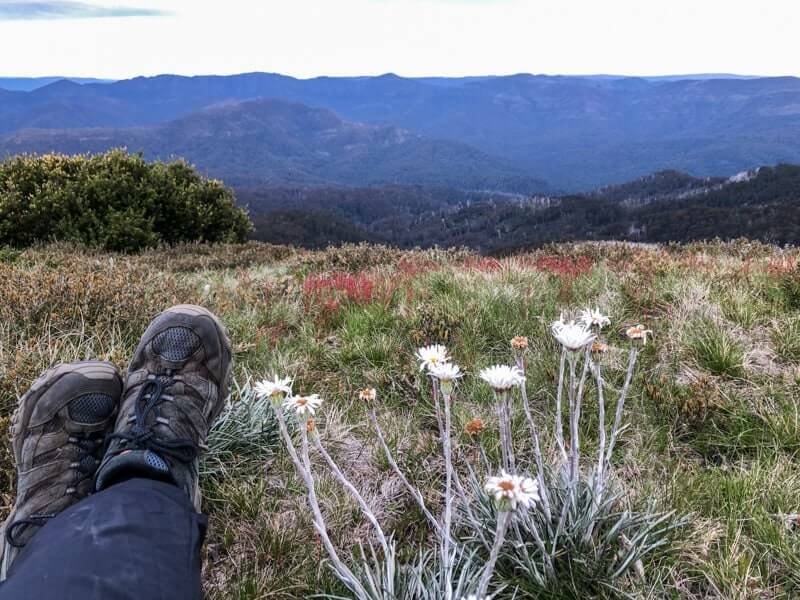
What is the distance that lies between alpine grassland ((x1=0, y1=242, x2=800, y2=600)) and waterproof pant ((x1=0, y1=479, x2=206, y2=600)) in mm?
424

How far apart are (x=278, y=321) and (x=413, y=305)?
1222 millimetres

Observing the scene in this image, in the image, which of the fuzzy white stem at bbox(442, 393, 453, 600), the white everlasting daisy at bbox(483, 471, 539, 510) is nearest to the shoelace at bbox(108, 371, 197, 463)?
the fuzzy white stem at bbox(442, 393, 453, 600)

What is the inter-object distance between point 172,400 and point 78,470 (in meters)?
0.46

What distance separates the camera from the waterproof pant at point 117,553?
55.4 inches

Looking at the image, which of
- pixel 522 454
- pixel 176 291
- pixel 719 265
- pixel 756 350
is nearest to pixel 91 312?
pixel 176 291

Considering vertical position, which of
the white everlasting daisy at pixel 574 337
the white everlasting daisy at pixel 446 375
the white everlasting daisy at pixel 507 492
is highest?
the white everlasting daisy at pixel 574 337

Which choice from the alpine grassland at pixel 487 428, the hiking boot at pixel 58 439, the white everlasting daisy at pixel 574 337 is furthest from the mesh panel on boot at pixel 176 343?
the white everlasting daisy at pixel 574 337

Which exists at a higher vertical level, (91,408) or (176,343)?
(176,343)

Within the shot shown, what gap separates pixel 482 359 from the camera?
12.7ft

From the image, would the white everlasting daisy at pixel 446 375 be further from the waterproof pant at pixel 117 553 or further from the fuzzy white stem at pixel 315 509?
the waterproof pant at pixel 117 553

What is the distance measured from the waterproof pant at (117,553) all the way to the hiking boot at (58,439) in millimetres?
477

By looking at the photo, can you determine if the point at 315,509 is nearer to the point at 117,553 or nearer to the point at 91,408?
the point at 117,553

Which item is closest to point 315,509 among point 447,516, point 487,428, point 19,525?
point 447,516

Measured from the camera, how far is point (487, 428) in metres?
2.97
